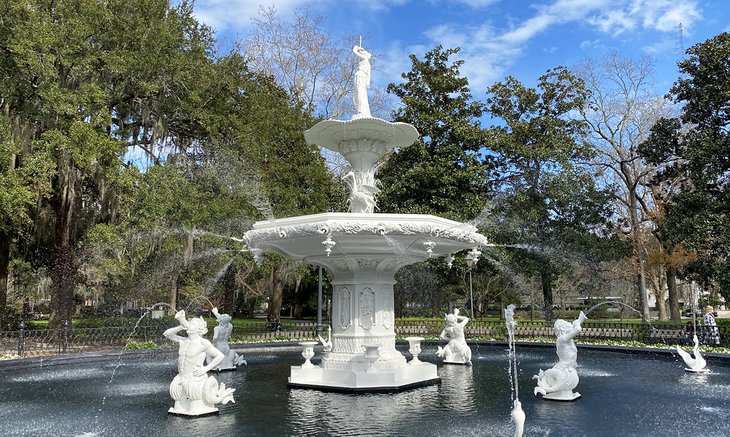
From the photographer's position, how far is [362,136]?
1190cm

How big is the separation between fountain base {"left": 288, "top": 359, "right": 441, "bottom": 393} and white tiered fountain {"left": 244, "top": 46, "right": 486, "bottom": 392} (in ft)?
0.06

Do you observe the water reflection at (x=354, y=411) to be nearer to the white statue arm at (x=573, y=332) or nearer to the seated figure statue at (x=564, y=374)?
the seated figure statue at (x=564, y=374)

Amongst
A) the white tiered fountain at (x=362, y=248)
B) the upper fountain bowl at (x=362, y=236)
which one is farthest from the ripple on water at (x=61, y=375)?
the upper fountain bowl at (x=362, y=236)

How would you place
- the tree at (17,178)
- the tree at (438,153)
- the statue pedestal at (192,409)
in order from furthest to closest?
the tree at (438,153) < the tree at (17,178) < the statue pedestal at (192,409)

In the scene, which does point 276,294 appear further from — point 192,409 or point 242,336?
point 192,409

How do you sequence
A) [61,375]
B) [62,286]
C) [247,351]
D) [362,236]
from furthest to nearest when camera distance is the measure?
1. [62,286]
2. [247,351]
3. [61,375]
4. [362,236]

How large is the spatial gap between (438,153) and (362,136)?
17.4 metres

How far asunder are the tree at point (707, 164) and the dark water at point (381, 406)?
32.4 feet

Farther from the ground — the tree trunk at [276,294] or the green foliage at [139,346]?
the tree trunk at [276,294]

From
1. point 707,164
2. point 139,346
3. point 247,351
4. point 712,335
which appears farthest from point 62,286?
point 707,164

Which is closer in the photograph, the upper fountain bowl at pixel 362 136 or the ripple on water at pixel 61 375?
the upper fountain bowl at pixel 362 136

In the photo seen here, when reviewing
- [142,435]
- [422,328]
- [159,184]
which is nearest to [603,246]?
[422,328]

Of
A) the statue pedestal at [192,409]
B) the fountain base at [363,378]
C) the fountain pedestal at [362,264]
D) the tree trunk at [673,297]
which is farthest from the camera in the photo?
the tree trunk at [673,297]

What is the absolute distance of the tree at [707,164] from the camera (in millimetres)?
21219
